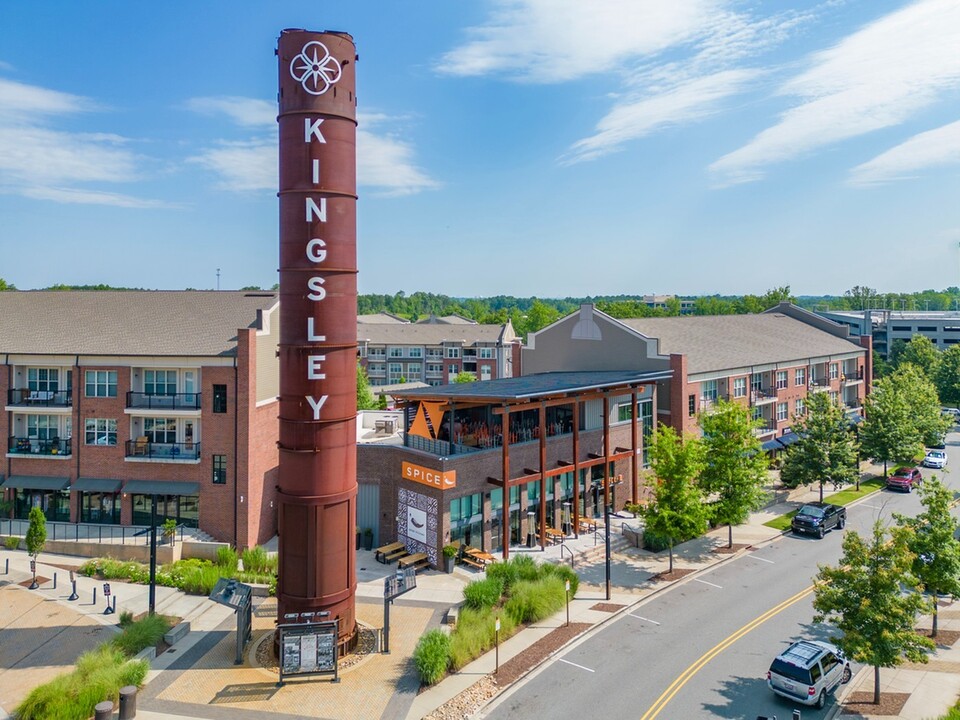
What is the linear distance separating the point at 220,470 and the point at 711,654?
2534 cm

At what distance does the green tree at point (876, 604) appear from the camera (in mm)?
20438

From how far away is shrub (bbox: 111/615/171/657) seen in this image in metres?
23.4

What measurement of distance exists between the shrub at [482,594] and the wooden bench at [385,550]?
6984 mm

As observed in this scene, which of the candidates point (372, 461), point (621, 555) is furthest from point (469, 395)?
point (621, 555)

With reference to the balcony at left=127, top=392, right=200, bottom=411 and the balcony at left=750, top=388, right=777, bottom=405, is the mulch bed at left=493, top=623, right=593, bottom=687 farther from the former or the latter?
the balcony at left=750, top=388, right=777, bottom=405

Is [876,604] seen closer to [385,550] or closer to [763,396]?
[385,550]

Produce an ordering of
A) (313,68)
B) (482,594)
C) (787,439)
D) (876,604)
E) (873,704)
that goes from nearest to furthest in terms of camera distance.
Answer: (876,604) < (873,704) < (313,68) < (482,594) < (787,439)

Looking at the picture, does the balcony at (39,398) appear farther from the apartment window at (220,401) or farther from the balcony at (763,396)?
the balcony at (763,396)

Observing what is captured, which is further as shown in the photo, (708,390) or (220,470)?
(708,390)

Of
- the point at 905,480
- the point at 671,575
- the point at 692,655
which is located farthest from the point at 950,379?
the point at 692,655

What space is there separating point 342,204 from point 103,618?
19.4 m

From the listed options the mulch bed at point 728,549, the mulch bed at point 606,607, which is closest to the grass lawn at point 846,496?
the mulch bed at point 728,549

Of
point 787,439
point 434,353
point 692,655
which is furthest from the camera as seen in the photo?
→ point 434,353

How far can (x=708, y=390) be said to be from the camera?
47969 millimetres
